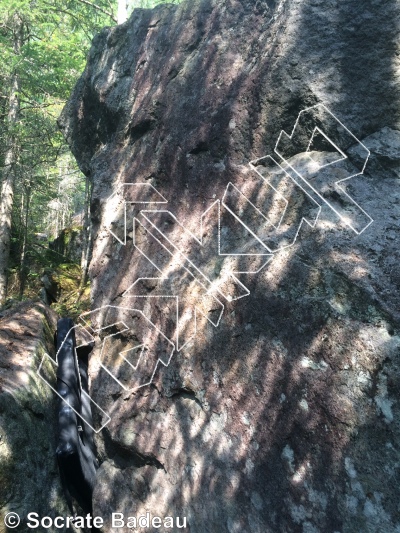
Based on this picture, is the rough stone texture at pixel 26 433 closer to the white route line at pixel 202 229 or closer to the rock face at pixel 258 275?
the white route line at pixel 202 229

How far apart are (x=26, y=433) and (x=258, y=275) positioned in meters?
2.49

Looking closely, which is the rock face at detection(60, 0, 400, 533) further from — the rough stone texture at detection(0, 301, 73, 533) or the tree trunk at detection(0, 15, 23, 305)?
the tree trunk at detection(0, 15, 23, 305)

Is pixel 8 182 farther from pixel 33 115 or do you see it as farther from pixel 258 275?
pixel 258 275

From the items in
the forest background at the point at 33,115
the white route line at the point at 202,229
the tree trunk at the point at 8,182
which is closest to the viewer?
the white route line at the point at 202,229

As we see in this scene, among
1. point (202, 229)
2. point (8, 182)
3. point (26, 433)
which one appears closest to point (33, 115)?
point (8, 182)

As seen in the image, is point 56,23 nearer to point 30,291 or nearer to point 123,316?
point 30,291

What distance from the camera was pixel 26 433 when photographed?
138 inches

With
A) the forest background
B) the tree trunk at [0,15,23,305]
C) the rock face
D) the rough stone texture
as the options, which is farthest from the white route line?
the tree trunk at [0,15,23,305]

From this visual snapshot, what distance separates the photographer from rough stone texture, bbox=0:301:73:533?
3.17 m

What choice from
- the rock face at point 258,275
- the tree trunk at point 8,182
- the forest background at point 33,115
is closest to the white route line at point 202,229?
the rock face at point 258,275

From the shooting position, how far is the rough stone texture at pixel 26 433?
3.17 meters

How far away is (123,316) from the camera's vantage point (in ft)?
14.8

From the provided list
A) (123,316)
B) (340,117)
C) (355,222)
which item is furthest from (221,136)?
(123,316)

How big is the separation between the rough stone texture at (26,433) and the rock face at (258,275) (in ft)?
1.77
